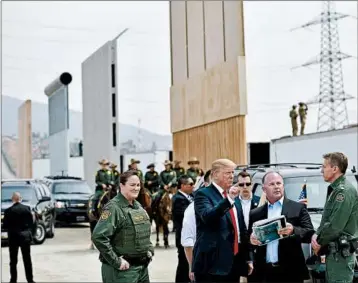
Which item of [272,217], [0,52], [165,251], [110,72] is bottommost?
[165,251]

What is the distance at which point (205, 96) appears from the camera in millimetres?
26484

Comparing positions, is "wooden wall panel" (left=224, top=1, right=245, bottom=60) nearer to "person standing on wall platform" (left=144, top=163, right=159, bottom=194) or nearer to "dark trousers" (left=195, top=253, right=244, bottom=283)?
"person standing on wall platform" (left=144, top=163, right=159, bottom=194)

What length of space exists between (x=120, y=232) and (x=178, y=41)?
2275cm

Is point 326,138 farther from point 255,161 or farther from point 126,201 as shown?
point 126,201

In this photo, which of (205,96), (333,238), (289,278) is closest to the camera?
(333,238)

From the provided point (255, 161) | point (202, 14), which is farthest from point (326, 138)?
point (202, 14)

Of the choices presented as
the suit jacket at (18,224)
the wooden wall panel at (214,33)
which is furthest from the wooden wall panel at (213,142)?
the suit jacket at (18,224)

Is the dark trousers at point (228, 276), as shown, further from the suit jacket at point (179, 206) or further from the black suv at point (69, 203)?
the black suv at point (69, 203)

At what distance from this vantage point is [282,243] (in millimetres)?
8141

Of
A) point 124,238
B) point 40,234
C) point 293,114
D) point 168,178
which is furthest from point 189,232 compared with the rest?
point 293,114

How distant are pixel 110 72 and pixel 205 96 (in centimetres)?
819

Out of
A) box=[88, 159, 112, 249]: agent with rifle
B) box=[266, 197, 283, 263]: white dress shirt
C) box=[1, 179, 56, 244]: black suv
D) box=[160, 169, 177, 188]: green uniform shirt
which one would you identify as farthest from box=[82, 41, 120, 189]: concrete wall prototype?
box=[266, 197, 283, 263]: white dress shirt

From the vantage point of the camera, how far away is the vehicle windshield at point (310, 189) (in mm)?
11492

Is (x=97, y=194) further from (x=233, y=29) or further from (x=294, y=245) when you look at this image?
(x=294, y=245)
